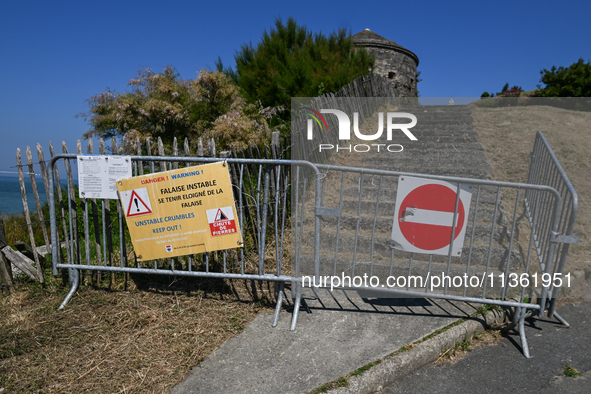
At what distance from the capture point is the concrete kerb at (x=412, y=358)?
259cm

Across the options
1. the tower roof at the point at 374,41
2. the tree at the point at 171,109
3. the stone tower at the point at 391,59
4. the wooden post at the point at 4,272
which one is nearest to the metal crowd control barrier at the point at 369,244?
the wooden post at the point at 4,272

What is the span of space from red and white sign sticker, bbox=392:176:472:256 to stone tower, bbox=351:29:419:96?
2237 centimetres

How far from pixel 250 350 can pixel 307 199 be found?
382 centimetres

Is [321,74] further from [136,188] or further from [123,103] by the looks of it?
[136,188]

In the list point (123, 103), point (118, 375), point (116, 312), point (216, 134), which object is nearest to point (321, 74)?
point (216, 134)

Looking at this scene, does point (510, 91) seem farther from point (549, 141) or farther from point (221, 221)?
point (221, 221)

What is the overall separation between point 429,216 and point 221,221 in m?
2.02

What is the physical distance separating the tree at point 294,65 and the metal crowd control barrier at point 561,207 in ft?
20.5

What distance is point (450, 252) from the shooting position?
3.35 meters

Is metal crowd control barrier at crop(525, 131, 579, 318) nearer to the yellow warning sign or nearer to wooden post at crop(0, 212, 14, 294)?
the yellow warning sign

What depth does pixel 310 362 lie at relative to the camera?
9.20 ft

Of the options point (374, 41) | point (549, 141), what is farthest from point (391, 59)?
point (549, 141)

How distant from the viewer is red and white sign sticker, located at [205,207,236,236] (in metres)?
3.50

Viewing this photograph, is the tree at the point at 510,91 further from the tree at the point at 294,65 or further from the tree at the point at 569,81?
the tree at the point at 294,65
